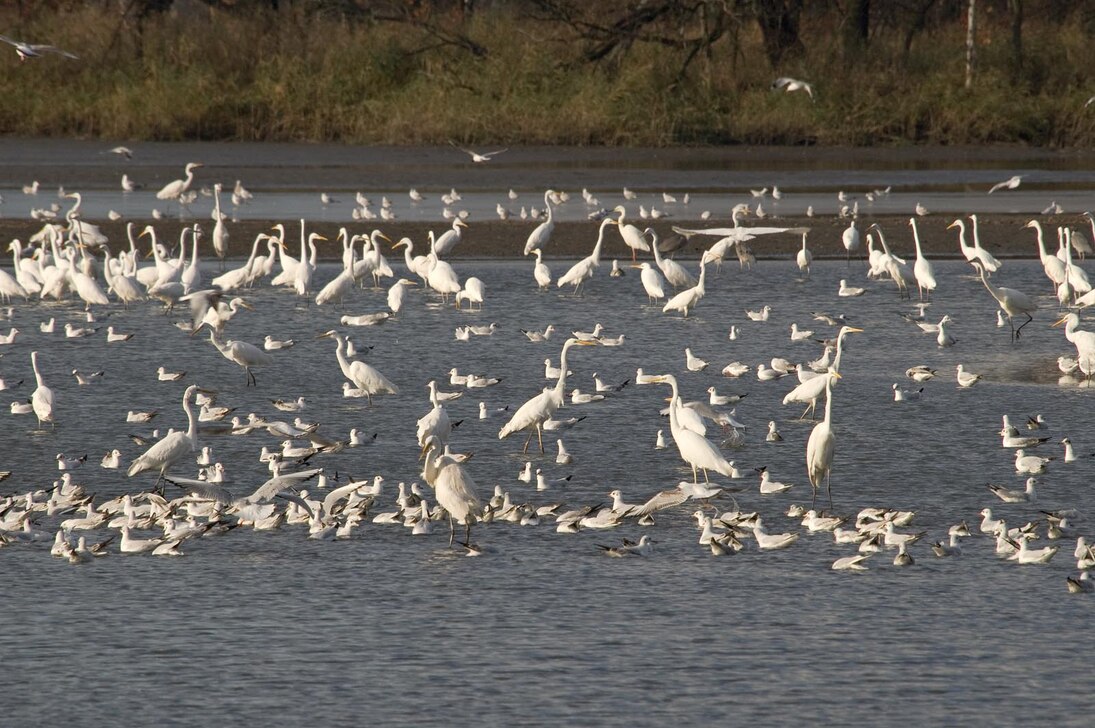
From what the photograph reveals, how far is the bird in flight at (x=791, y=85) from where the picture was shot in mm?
30469

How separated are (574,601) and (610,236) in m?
15.9

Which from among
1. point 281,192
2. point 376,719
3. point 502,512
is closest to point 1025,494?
point 502,512

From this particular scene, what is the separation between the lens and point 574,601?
745cm

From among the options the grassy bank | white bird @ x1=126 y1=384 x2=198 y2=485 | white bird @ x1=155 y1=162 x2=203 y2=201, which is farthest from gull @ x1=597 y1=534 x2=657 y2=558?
the grassy bank

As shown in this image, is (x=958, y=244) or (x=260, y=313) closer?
(x=260, y=313)

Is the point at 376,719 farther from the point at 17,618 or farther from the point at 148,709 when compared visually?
the point at 17,618

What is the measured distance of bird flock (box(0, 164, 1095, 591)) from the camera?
28.0 ft

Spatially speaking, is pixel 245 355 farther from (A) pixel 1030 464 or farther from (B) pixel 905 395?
(A) pixel 1030 464

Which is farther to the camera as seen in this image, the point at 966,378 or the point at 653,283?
the point at 653,283

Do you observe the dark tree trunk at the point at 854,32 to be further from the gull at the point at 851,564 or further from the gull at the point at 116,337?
the gull at the point at 851,564

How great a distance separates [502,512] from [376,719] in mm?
2770

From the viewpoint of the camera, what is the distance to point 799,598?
7.46 meters

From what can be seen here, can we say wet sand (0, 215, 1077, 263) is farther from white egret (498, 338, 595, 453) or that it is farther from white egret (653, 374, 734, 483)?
white egret (653, 374, 734, 483)

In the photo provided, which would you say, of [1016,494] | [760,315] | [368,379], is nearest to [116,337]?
[368,379]
